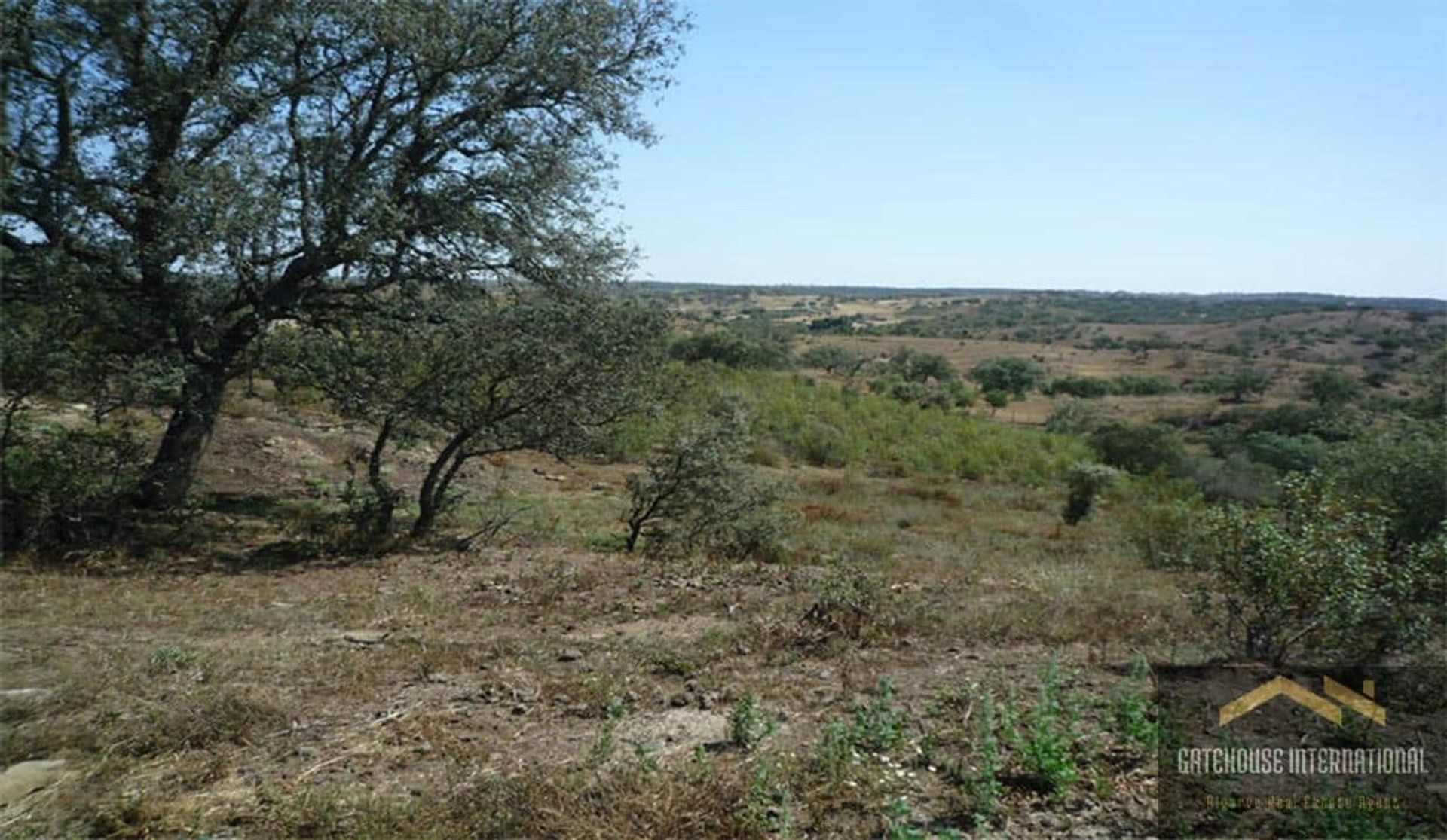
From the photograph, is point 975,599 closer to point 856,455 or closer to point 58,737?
point 58,737

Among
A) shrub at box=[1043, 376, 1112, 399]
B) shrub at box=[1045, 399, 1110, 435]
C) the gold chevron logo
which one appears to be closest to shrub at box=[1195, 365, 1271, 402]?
shrub at box=[1043, 376, 1112, 399]

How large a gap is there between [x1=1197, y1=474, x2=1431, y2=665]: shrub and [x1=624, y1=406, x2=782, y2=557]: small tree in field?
605cm

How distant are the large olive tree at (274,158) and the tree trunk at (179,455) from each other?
29 mm

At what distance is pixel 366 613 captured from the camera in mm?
7289

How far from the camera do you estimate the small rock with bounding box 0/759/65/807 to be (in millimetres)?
3713

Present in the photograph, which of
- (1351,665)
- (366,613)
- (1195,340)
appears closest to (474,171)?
(366,613)

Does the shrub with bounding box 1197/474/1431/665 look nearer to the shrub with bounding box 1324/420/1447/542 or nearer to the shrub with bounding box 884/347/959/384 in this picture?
the shrub with bounding box 1324/420/1447/542

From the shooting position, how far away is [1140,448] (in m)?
31.1

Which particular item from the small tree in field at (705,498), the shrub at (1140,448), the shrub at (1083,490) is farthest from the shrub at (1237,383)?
the small tree in field at (705,498)

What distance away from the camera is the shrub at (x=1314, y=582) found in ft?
18.4

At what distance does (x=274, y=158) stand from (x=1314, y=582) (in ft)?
35.8

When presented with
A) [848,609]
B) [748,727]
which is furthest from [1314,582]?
[748,727]

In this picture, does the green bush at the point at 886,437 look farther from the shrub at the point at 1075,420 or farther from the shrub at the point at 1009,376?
the shrub at the point at 1009,376

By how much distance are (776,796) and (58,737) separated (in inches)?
142
